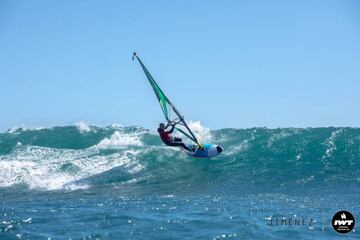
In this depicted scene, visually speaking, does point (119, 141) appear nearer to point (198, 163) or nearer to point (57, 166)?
point (57, 166)

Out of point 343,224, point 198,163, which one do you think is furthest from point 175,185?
point 343,224

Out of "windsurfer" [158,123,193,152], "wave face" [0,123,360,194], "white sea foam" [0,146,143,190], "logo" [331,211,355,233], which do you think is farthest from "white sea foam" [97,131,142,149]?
"logo" [331,211,355,233]

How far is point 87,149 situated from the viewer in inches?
1341

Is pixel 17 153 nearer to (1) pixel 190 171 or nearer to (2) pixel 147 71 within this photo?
(1) pixel 190 171

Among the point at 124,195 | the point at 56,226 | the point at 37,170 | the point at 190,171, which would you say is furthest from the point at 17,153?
the point at 56,226

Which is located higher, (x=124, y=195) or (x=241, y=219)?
(x=124, y=195)

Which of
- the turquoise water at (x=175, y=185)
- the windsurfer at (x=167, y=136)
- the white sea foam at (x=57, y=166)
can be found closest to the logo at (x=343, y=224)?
the turquoise water at (x=175, y=185)

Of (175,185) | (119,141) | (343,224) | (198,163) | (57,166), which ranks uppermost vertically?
(119,141)

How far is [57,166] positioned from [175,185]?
27.8 feet

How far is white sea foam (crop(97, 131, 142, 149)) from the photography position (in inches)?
1346

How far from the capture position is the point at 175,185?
22906 millimetres

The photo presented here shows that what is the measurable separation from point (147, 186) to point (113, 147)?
35.7 feet

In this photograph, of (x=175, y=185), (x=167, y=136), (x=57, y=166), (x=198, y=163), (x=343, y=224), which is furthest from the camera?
(x=57, y=166)

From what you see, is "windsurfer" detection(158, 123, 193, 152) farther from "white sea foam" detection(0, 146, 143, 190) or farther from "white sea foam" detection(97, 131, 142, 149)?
"white sea foam" detection(97, 131, 142, 149)
